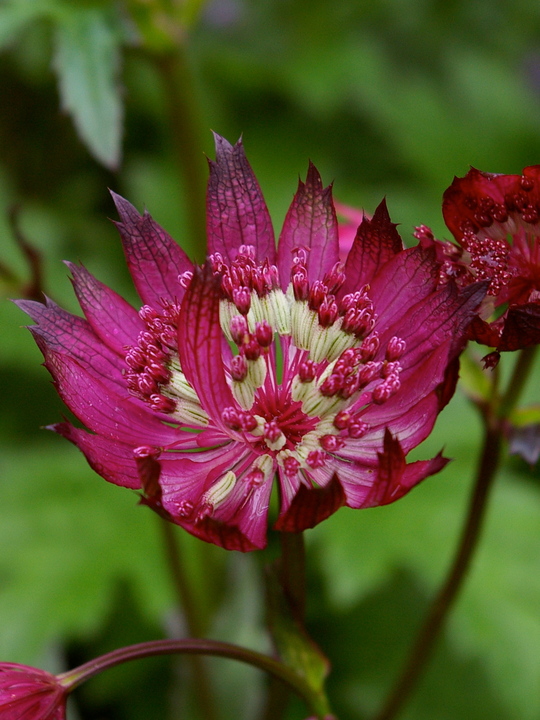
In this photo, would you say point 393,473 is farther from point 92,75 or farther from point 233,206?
point 92,75

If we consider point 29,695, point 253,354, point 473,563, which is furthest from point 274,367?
point 473,563

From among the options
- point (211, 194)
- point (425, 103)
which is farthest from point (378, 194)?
point (211, 194)

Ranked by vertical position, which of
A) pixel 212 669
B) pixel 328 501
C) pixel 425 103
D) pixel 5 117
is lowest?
pixel 212 669

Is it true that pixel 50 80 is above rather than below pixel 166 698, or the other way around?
above

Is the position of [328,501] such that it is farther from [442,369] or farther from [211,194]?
[211,194]

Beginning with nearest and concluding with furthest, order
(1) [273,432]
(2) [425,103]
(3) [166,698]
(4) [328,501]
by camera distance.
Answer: (4) [328,501]
(1) [273,432]
(3) [166,698]
(2) [425,103]

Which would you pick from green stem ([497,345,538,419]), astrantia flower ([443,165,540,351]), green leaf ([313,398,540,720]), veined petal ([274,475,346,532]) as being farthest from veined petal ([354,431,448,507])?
green leaf ([313,398,540,720])

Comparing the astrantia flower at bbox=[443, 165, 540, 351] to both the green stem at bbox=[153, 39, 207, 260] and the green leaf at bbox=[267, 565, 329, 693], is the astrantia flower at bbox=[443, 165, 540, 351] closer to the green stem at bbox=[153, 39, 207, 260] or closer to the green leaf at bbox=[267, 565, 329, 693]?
the green leaf at bbox=[267, 565, 329, 693]
